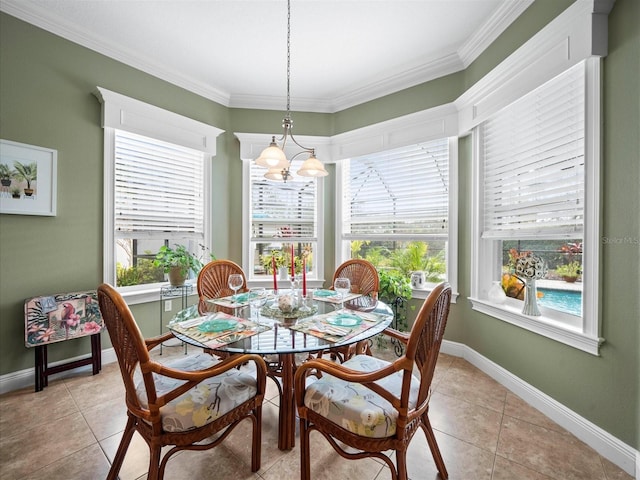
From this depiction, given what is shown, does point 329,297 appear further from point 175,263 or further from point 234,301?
point 175,263

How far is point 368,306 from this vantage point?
1.91 meters

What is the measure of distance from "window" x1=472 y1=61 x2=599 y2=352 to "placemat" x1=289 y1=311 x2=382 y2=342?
131 centimetres

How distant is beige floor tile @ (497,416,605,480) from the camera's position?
1.46 meters

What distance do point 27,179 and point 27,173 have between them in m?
0.05

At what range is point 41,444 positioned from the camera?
5.35 feet

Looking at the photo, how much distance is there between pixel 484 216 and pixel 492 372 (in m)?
1.36

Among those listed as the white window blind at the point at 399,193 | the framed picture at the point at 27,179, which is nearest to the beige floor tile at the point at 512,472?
the white window blind at the point at 399,193

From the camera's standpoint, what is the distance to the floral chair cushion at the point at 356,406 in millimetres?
1157

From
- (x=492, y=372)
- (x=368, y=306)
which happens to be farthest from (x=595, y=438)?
(x=368, y=306)

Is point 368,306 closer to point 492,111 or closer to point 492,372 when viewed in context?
point 492,372

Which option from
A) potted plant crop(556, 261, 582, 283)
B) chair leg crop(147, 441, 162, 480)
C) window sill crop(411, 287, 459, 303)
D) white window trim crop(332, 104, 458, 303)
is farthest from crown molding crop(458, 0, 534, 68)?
chair leg crop(147, 441, 162, 480)

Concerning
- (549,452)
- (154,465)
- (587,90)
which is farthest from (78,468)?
(587,90)

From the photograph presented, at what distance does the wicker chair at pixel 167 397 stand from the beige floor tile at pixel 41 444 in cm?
54

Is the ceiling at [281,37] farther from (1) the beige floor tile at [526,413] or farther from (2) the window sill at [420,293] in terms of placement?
(1) the beige floor tile at [526,413]
